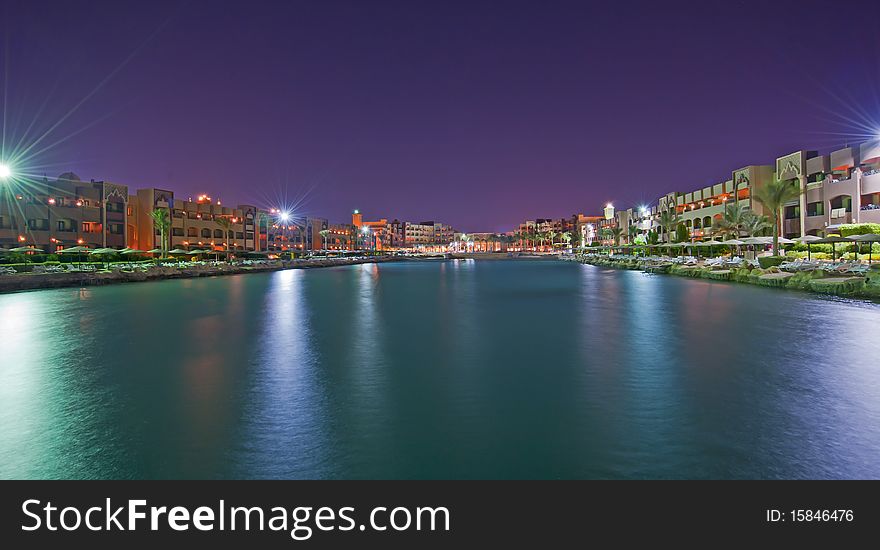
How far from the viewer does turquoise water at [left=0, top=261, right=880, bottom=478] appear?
568 centimetres

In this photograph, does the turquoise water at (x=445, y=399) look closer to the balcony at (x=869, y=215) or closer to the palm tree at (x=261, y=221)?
the balcony at (x=869, y=215)

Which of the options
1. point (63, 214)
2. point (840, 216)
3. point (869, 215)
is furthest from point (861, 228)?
point (63, 214)

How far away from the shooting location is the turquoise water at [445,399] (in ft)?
18.6

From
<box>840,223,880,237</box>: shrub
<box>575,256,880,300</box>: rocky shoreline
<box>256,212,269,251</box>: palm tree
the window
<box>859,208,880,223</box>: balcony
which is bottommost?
<box>575,256,880,300</box>: rocky shoreline

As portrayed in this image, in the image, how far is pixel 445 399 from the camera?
843 centimetres

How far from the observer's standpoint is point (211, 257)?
90562 mm

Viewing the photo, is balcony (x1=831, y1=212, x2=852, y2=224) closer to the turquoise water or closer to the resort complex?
the resort complex

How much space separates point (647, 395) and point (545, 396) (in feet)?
6.00

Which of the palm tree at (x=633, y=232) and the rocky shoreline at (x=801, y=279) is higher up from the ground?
the palm tree at (x=633, y=232)

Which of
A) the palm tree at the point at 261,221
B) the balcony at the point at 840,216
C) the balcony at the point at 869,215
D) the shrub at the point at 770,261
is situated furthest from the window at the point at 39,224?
the balcony at the point at 840,216

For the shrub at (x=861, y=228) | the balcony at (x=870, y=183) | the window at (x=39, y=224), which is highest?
the balcony at (x=870, y=183)

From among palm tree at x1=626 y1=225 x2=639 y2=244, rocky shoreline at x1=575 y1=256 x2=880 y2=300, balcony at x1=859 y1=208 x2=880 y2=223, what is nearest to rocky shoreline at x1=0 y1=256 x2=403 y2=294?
rocky shoreline at x1=575 y1=256 x2=880 y2=300

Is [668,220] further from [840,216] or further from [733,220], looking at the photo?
[840,216]

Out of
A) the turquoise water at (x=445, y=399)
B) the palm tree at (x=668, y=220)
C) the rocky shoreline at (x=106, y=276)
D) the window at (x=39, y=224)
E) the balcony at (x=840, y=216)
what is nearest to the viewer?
the turquoise water at (x=445, y=399)
